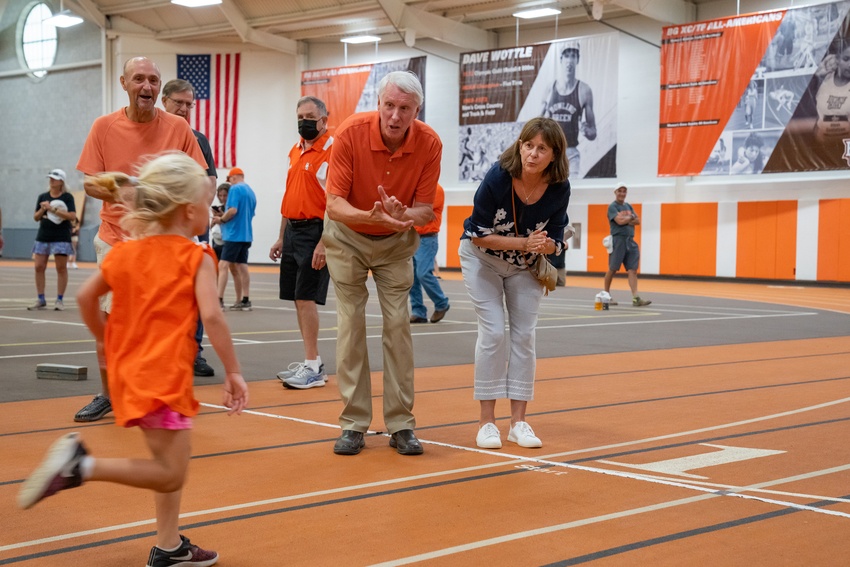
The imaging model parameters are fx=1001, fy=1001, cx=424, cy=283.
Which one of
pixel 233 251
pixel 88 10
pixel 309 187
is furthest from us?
pixel 88 10

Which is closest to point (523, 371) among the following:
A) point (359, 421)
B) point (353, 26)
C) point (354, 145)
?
point (359, 421)

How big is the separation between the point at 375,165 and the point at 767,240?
2084 centimetres

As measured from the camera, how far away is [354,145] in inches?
195

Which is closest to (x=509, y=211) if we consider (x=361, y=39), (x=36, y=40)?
(x=361, y=39)

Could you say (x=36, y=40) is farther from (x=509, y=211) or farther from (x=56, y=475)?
(x=56, y=475)

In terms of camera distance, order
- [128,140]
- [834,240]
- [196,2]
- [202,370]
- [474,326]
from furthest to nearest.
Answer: [196,2], [834,240], [474,326], [202,370], [128,140]

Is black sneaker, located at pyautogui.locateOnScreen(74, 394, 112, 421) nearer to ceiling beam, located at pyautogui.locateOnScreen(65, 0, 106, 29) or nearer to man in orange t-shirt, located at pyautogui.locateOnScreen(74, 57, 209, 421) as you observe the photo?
man in orange t-shirt, located at pyautogui.locateOnScreen(74, 57, 209, 421)

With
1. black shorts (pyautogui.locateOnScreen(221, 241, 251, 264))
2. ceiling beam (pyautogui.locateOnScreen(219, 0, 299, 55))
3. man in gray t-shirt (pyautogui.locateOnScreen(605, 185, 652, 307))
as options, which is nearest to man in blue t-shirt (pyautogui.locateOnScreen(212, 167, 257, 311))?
black shorts (pyautogui.locateOnScreen(221, 241, 251, 264))

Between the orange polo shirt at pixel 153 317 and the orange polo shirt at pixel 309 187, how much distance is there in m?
4.02

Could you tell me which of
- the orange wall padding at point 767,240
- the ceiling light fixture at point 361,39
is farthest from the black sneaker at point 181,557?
the ceiling light fixture at point 361,39

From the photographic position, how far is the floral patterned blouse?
16.5 feet

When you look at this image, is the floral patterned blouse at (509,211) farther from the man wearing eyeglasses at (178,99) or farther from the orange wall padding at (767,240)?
the orange wall padding at (767,240)

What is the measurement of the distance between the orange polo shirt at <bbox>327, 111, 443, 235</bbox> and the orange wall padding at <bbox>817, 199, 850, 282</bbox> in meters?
19.8

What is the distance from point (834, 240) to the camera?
75.1ft
